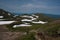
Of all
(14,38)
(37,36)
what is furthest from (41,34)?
(14,38)

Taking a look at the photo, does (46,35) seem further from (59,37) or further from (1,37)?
(1,37)

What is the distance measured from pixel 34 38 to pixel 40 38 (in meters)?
0.53

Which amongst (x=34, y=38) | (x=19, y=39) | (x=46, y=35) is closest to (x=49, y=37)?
(x=46, y=35)

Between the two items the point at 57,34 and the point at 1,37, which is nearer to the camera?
the point at 57,34

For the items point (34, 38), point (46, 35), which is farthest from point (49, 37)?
point (34, 38)

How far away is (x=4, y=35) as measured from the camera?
10.3 m

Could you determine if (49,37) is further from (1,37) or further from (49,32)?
(1,37)

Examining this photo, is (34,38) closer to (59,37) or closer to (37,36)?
(37,36)

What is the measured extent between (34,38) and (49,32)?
1071mm

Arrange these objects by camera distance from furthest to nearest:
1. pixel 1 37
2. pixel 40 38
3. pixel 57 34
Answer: pixel 1 37 < pixel 57 34 < pixel 40 38

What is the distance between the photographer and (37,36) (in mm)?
8828

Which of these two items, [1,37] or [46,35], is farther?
[1,37]

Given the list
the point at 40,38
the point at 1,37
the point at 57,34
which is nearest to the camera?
the point at 40,38

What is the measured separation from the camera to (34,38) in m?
8.98
